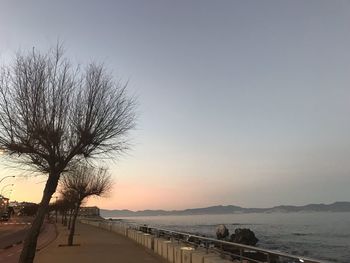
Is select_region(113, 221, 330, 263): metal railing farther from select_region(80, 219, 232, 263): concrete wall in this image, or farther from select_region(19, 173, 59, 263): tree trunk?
select_region(19, 173, 59, 263): tree trunk

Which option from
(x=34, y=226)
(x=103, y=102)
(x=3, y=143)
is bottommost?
(x=34, y=226)

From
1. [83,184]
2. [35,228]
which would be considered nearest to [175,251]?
[35,228]

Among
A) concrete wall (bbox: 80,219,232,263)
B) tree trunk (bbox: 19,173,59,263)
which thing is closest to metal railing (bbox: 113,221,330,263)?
concrete wall (bbox: 80,219,232,263)

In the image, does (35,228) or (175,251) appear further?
(175,251)

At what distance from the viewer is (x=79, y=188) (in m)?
35.9

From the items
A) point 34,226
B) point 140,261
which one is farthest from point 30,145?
point 140,261

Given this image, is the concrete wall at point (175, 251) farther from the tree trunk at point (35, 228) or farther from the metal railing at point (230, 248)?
the tree trunk at point (35, 228)

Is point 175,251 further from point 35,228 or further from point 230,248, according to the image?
point 35,228

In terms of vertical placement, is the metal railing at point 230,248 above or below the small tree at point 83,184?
below

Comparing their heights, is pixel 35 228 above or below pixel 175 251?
above

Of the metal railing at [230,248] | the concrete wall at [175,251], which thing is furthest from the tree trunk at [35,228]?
the metal railing at [230,248]

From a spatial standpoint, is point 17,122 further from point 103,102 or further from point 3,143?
point 103,102

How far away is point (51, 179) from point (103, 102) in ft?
9.27

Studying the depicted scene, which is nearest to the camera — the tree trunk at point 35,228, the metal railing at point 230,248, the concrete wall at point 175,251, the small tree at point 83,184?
the metal railing at point 230,248
